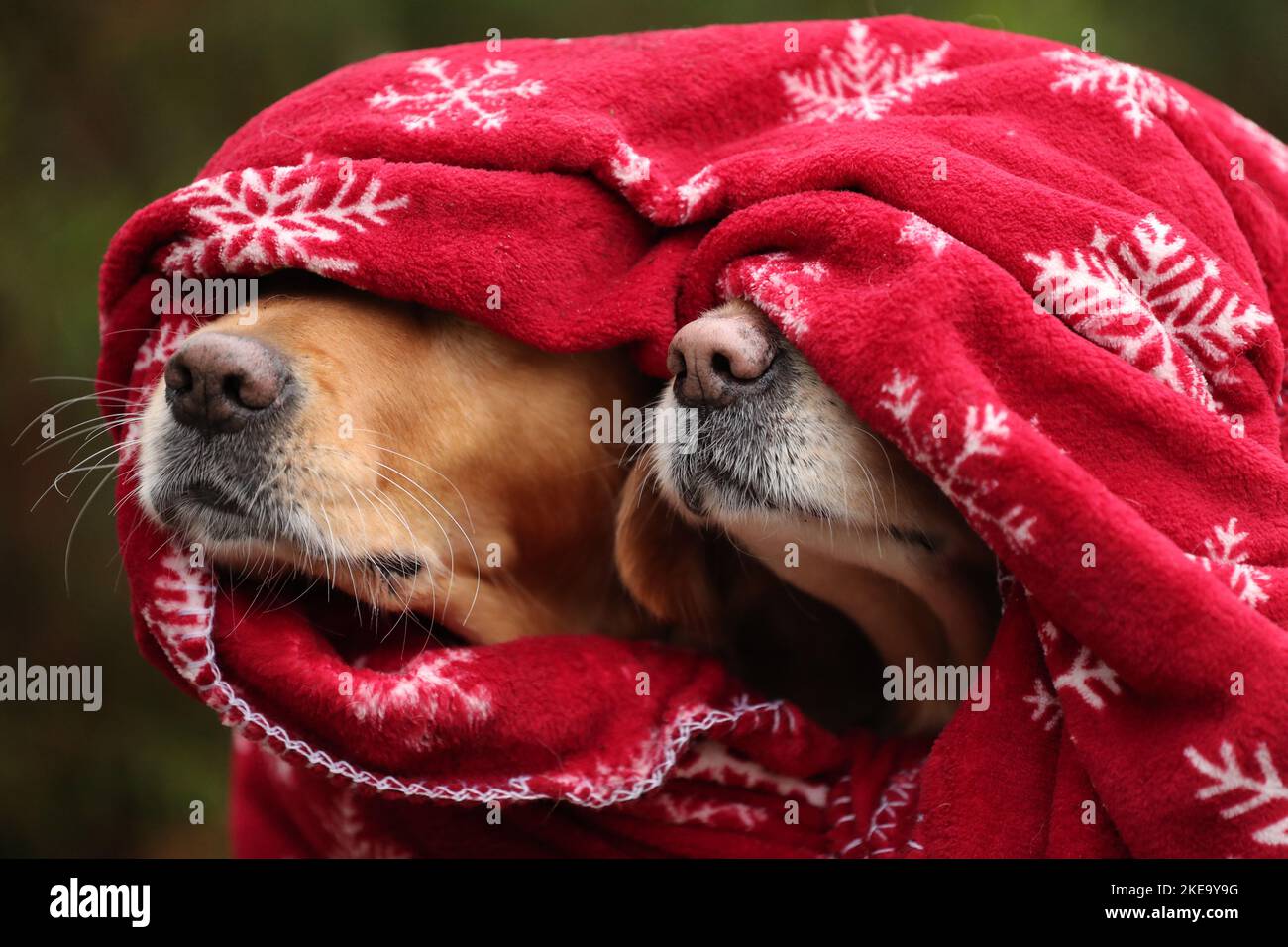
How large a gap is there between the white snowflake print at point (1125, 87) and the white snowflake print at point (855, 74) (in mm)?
165

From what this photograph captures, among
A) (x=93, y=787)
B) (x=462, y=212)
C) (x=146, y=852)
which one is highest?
(x=462, y=212)

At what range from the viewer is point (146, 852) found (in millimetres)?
3818

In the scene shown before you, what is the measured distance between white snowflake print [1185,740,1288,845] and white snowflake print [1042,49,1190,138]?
811mm

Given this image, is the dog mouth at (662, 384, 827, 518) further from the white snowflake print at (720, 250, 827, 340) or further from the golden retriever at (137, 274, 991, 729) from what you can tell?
the white snowflake print at (720, 250, 827, 340)

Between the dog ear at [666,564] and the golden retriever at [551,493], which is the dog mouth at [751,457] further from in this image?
the dog ear at [666,564]

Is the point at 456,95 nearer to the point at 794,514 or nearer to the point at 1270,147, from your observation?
the point at 794,514

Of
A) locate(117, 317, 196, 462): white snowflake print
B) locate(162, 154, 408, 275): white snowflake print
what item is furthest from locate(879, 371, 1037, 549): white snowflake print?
locate(117, 317, 196, 462): white snowflake print

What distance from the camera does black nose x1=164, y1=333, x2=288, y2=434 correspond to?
5.16ft

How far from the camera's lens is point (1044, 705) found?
1.45 m
